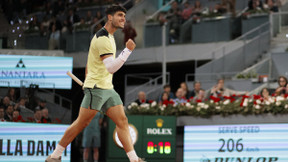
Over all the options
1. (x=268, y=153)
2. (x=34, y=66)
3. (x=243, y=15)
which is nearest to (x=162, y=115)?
(x=268, y=153)

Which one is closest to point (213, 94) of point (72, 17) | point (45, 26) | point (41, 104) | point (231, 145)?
point (231, 145)

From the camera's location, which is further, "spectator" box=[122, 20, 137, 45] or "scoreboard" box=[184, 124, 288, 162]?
"spectator" box=[122, 20, 137, 45]

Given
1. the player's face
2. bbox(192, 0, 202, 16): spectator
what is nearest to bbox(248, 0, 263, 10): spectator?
bbox(192, 0, 202, 16): spectator

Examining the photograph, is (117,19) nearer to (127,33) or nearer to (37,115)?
(37,115)

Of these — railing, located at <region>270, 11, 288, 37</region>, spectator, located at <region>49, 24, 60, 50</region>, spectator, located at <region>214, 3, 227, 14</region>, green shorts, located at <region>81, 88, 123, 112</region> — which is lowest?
green shorts, located at <region>81, 88, 123, 112</region>

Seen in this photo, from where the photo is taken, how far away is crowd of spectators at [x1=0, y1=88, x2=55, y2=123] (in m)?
12.9

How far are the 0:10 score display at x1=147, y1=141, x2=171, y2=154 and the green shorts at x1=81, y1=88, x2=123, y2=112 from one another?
19.2 ft

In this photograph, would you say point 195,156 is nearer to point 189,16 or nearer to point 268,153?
point 268,153

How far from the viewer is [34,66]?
14.5m

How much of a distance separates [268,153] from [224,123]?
42.3 inches

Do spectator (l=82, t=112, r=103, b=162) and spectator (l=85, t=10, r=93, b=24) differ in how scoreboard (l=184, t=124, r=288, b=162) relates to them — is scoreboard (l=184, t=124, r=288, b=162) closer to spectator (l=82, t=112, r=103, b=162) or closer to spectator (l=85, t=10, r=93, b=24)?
spectator (l=82, t=112, r=103, b=162)

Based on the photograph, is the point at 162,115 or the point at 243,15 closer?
the point at 162,115

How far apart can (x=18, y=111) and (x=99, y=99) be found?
6.53m

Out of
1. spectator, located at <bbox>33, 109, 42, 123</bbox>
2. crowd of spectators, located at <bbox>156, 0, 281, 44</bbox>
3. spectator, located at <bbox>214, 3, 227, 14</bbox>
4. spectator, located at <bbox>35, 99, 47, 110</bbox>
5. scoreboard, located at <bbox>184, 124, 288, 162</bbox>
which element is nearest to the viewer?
scoreboard, located at <bbox>184, 124, 288, 162</bbox>
